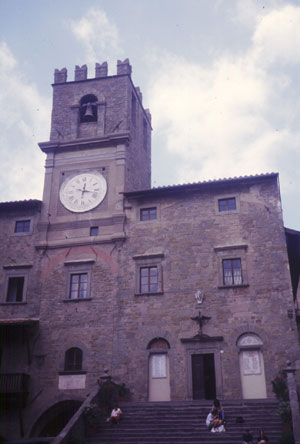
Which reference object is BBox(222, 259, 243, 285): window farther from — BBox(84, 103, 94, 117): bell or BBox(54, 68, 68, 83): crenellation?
BBox(54, 68, 68, 83): crenellation

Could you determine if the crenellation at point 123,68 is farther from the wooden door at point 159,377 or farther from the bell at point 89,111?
the wooden door at point 159,377

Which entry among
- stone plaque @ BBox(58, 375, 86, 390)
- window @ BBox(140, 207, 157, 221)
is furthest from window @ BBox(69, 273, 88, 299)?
window @ BBox(140, 207, 157, 221)

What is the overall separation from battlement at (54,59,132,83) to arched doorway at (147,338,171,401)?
15.8 metres

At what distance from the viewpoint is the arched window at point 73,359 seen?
78.9 feet

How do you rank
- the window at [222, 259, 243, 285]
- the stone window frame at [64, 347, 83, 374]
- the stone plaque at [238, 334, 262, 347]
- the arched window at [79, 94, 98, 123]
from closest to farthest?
1. the stone plaque at [238, 334, 262, 347]
2. the window at [222, 259, 243, 285]
3. the stone window frame at [64, 347, 83, 374]
4. the arched window at [79, 94, 98, 123]

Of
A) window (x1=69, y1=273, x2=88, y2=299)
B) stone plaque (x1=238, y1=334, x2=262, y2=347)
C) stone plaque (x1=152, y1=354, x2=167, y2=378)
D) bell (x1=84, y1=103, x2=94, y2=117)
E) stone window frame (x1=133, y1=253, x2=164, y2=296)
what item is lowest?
stone plaque (x1=152, y1=354, x2=167, y2=378)

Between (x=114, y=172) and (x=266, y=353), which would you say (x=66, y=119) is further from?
(x=266, y=353)

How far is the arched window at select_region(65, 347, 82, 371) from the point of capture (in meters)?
24.1

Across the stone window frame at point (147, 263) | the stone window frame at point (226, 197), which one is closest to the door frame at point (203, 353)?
the stone window frame at point (147, 263)

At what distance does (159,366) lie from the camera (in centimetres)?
2314

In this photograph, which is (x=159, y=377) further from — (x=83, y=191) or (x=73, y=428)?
(x=83, y=191)

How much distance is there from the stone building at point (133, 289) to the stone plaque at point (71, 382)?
5 cm

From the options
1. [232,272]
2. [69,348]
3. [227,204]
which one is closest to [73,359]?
[69,348]

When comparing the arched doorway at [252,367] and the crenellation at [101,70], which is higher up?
the crenellation at [101,70]
